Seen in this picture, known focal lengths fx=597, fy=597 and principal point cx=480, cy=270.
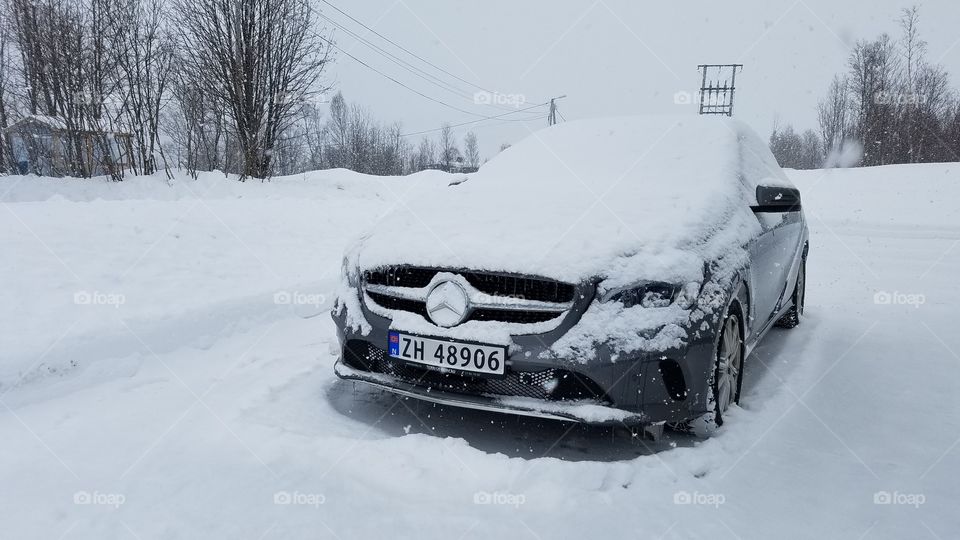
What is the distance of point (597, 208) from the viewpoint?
297 centimetres

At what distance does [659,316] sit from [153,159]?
1291 cm

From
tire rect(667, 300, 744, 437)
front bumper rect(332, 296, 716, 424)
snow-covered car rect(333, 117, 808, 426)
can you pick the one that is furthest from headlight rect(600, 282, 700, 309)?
tire rect(667, 300, 744, 437)

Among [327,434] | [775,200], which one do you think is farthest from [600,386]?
[775,200]

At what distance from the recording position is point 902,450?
8.66 ft

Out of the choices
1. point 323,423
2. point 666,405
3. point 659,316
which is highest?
point 659,316

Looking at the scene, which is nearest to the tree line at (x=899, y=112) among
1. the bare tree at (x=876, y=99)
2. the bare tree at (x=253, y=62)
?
the bare tree at (x=876, y=99)

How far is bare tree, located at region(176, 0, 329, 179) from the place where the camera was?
13266 mm

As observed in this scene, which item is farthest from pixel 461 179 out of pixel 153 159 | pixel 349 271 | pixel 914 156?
pixel 914 156

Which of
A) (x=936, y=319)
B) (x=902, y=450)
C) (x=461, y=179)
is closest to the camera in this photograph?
(x=902, y=450)

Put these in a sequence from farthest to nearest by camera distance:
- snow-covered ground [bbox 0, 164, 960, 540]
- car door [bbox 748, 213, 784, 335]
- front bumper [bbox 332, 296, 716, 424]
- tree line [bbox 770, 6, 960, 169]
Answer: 1. tree line [bbox 770, 6, 960, 169]
2. car door [bbox 748, 213, 784, 335]
3. front bumper [bbox 332, 296, 716, 424]
4. snow-covered ground [bbox 0, 164, 960, 540]

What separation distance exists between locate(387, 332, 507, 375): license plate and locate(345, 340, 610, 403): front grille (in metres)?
0.04

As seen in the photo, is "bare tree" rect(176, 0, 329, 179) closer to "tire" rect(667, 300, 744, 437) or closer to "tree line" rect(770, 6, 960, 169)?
"tire" rect(667, 300, 744, 437)

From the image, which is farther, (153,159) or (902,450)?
(153,159)

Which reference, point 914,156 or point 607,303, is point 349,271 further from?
point 914,156
